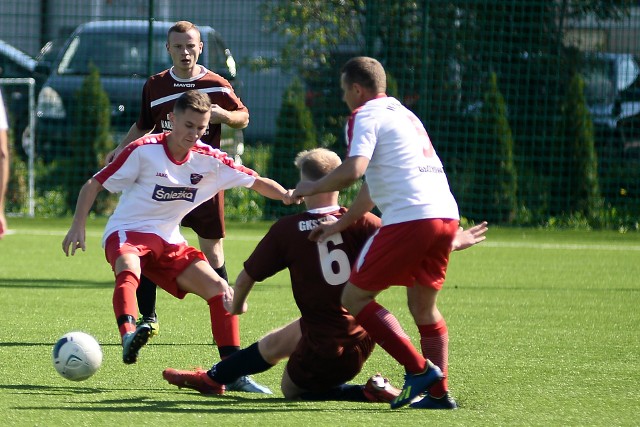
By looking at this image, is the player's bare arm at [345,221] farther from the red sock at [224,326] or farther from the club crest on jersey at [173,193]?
the club crest on jersey at [173,193]

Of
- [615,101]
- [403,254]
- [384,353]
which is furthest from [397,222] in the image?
[615,101]

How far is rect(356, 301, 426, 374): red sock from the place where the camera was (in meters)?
4.66

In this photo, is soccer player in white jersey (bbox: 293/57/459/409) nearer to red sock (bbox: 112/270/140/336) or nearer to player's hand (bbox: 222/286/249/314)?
player's hand (bbox: 222/286/249/314)

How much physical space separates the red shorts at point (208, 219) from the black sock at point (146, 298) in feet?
1.39

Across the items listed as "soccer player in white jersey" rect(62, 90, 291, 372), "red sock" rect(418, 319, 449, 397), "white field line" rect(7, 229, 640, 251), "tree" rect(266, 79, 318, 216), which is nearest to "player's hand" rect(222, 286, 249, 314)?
"soccer player in white jersey" rect(62, 90, 291, 372)

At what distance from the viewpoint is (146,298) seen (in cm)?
659

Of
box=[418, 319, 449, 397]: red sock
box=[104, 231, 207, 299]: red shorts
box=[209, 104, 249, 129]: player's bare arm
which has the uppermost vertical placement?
box=[209, 104, 249, 129]: player's bare arm

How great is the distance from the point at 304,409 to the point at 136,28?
10.6 metres

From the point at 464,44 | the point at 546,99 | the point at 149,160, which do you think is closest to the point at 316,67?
the point at 464,44

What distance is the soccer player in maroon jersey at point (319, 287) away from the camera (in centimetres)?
484

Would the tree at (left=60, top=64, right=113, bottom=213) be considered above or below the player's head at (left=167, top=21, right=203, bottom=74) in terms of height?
below

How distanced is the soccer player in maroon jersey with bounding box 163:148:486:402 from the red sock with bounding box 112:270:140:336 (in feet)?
1.72

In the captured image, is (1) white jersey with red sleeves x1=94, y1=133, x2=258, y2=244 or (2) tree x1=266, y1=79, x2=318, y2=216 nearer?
(1) white jersey with red sleeves x1=94, y1=133, x2=258, y2=244

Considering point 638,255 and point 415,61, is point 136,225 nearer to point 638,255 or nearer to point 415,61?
point 638,255
